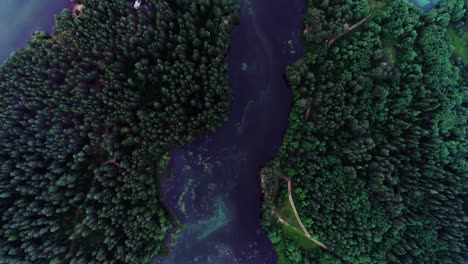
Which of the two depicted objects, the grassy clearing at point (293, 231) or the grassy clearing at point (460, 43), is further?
the grassy clearing at point (460, 43)

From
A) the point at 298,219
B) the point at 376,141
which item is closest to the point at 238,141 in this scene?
the point at 298,219

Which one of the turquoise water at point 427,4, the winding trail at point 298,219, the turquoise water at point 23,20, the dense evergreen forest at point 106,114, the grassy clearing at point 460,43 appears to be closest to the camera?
the dense evergreen forest at point 106,114

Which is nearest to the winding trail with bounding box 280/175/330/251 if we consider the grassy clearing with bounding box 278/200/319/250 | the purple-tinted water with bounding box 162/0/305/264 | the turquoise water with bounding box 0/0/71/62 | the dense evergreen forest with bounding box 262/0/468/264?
the grassy clearing with bounding box 278/200/319/250

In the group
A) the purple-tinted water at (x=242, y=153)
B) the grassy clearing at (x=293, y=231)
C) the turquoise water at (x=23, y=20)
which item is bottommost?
the grassy clearing at (x=293, y=231)

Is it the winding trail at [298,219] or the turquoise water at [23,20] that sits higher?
the turquoise water at [23,20]

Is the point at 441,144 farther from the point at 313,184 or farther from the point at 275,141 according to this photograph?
the point at 275,141

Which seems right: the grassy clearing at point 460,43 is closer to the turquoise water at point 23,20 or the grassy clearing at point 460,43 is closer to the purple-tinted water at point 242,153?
the purple-tinted water at point 242,153

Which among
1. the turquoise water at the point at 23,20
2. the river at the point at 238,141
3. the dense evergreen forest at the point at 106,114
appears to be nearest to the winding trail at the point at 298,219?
the river at the point at 238,141
